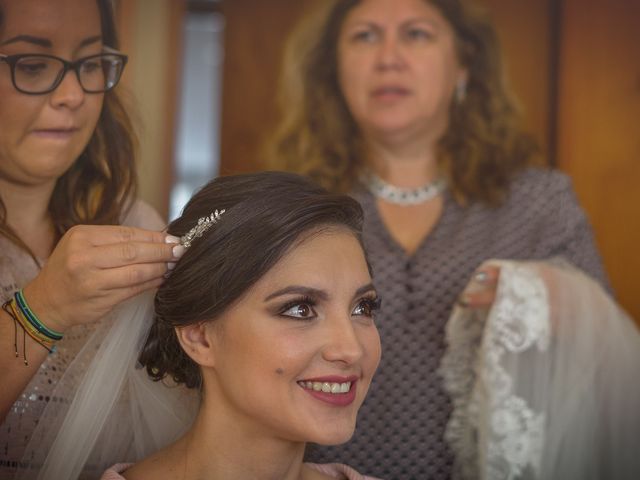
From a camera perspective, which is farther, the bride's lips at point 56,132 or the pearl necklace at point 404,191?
the pearl necklace at point 404,191

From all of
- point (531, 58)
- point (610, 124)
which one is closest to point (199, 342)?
point (610, 124)

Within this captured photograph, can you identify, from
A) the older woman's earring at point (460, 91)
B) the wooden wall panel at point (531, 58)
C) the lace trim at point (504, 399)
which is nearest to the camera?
the lace trim at point (504, 399)

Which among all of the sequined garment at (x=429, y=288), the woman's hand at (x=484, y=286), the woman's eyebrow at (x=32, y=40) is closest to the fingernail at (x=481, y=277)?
the woman's hand at (x=484, y=286)

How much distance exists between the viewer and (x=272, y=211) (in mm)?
1302

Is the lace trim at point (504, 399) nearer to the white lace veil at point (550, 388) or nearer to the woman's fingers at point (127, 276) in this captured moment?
the white lace veil at point (550, 388)

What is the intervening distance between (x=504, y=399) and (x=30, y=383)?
0.85 metres

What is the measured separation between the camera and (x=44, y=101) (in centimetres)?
140

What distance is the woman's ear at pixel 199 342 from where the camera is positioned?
133 cm

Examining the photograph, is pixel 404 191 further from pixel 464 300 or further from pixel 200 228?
pixel 200 228

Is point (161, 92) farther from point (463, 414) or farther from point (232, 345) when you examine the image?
point (463, 414)

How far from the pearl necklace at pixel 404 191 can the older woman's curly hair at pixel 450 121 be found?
35 mm

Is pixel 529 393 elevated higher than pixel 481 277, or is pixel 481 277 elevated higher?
pixel 481 277

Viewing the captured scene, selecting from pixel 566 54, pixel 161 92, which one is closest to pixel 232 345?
pixel 161 92

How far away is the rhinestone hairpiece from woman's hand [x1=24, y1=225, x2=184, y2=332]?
0.01 meters
